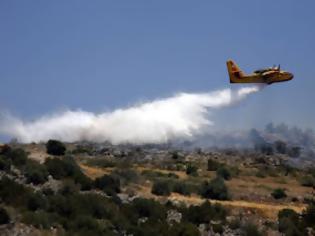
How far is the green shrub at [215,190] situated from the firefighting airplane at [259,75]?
1223 centimetres

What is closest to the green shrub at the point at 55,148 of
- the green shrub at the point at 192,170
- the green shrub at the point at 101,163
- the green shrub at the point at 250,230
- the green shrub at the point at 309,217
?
the green shrub at the point at 101,163

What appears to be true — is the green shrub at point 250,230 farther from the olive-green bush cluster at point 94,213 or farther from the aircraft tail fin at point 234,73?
the aircraft tail fin at point 234,73

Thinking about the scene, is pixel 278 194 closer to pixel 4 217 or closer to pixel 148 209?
pixel 148 209

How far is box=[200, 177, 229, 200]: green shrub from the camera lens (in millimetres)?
68875

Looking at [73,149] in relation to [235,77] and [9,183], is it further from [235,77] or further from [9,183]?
[9,183]

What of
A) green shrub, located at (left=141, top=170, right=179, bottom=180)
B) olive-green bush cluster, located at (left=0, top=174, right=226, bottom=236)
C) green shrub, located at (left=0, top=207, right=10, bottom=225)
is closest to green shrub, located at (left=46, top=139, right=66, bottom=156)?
green shrub, located at (left=141, top=170, right=179, bottom=180)

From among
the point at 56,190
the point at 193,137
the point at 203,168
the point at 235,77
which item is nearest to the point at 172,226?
the point at 56,190

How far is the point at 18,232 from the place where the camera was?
48.9 m

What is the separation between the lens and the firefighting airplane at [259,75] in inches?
3004

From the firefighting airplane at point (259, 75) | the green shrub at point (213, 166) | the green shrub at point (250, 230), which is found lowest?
Answer: the green shrub at point (250, 230)

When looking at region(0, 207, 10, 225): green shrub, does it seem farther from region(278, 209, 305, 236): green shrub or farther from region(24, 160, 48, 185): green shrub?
region(278, 209, 305, 236): green shrub

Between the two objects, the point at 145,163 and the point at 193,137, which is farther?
the point at 193,137

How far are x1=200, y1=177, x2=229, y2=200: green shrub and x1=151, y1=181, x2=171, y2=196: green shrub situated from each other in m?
3.65

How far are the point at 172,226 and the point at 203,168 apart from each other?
35.6 metres
